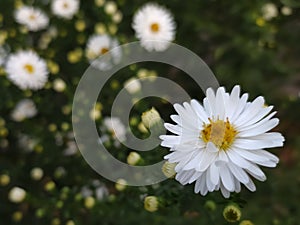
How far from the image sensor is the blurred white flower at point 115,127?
53.4 inches

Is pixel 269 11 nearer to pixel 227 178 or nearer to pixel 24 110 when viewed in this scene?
pixel 24 110

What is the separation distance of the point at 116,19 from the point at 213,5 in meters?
0.39

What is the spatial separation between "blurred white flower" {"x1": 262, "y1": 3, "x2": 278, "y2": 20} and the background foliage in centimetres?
2

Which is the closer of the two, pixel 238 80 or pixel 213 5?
pixel 238 80

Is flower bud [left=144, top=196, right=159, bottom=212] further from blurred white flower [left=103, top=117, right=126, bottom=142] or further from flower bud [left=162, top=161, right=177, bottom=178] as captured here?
blurred white flower [left=103, top=117, right=126, bottom=142]

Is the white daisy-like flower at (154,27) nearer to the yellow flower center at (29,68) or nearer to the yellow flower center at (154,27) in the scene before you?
the yellow flower center at (154,27)

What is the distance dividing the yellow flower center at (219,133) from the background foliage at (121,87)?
0.53 meters

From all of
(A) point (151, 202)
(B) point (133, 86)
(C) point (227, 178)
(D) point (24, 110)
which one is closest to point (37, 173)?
(D) point (24, 110)

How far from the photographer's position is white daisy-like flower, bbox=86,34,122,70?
1.53 meters

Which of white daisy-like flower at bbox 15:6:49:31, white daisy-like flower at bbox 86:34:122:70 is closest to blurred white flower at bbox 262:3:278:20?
white daisy-like flower at bbox 86:34:122:70

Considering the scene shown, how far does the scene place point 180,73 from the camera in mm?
1818

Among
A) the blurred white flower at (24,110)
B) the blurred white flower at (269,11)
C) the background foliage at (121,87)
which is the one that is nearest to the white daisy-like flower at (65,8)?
the background foliage at (121,87)

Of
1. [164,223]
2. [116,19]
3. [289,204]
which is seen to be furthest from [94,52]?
[289,204]

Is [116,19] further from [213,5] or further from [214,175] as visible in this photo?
[214,175]
